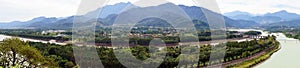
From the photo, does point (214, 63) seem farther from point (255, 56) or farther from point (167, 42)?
point (167, 42)

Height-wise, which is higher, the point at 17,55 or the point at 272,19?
the point at 17,55

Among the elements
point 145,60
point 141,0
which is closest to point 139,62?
point 145,60

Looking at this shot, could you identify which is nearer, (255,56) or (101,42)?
(255,56)

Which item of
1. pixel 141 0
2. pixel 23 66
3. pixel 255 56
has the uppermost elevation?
pixel 141 0

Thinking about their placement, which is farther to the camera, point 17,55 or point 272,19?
point 272,19

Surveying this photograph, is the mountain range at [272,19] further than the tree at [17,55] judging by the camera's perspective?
Yes

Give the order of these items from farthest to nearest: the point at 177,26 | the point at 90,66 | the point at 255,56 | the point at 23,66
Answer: the point at 177,26 < the point at 255,56 < the point at 90,66 < the point at 23,66

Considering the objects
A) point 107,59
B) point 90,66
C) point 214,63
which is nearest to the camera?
point 90,66

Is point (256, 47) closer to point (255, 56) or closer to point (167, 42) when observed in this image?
point (255, 56)

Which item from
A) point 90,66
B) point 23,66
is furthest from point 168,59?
point 23,66

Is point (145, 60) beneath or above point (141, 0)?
beneath

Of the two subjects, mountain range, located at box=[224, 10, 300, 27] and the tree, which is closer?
the tree
